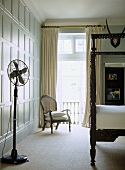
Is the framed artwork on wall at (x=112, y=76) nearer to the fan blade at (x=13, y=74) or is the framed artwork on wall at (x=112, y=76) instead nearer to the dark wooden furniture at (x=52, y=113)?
the dark wooden furniture at (x=52, y=113)

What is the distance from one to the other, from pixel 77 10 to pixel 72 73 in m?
1.97

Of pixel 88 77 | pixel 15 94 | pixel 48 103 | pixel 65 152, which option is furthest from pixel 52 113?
pixel 15 94

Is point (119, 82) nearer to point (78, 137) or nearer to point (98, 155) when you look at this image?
point (78, 137)

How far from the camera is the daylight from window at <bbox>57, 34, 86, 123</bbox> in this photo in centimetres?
802

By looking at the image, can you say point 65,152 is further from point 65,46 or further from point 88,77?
point 65,46

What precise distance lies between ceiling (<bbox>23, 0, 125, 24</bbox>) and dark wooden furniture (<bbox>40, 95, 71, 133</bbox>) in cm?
225

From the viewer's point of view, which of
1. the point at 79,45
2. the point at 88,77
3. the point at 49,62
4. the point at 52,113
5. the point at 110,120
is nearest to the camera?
the point at 110,120

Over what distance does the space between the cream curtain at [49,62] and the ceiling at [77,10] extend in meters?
0.46

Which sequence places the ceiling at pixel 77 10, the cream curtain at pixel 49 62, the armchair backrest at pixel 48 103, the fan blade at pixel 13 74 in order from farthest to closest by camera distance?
the cream curtain at pixel 49 62
the armchair backrest at pixel 48 103
the ceiling at pixel 77 10
the fan blade at pixel 13 74

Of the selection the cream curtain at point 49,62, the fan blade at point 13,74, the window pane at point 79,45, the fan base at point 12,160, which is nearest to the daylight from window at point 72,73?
the window pane at point 79,45

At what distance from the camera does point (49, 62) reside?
773 centimetres

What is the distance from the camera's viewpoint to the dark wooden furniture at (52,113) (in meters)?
6.64

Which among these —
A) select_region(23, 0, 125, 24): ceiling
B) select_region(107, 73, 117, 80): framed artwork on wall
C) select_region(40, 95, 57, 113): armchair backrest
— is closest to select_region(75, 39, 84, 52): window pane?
select_region(23, 0, 125, 24): ceiling

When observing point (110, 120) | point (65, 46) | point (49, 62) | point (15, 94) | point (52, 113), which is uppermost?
point (65, 46)
